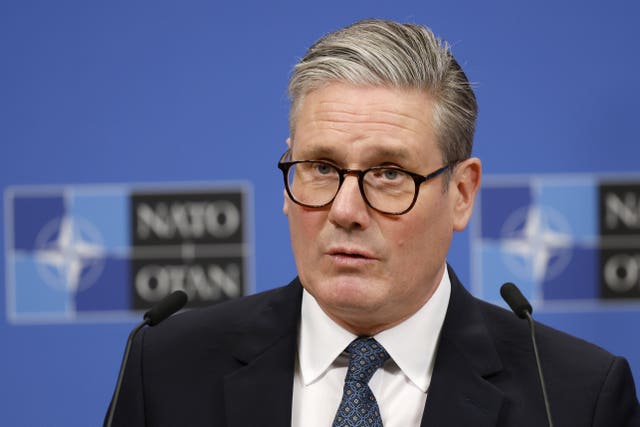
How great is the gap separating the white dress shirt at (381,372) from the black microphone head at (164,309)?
247mm

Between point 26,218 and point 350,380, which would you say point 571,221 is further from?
point 26,218

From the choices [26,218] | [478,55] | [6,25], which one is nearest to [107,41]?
[6,25]

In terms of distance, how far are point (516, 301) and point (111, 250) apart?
136 centimetres

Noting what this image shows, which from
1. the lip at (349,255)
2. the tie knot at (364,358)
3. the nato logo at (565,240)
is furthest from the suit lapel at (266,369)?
the nato logo at (565,240)

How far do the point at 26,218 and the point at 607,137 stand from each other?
1565mm

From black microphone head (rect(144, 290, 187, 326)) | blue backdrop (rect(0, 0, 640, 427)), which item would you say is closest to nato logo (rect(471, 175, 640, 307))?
blue backdrop (rect(0, 0, 640, 427))

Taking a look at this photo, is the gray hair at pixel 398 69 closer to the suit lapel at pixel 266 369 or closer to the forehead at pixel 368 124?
the forehead at pixel 368 124

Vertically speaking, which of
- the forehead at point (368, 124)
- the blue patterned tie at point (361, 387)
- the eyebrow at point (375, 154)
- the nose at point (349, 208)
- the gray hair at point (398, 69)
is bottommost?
the blue patterned tie at point (361, 387)

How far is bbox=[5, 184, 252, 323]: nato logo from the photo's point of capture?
8.19 ft

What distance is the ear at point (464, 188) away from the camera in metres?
1.60

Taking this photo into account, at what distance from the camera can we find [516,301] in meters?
1.45

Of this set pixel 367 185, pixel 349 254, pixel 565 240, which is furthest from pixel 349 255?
pixel 565 240

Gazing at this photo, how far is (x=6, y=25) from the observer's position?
2561mm

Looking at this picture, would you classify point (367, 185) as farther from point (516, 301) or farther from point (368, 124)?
point (516, 301)
